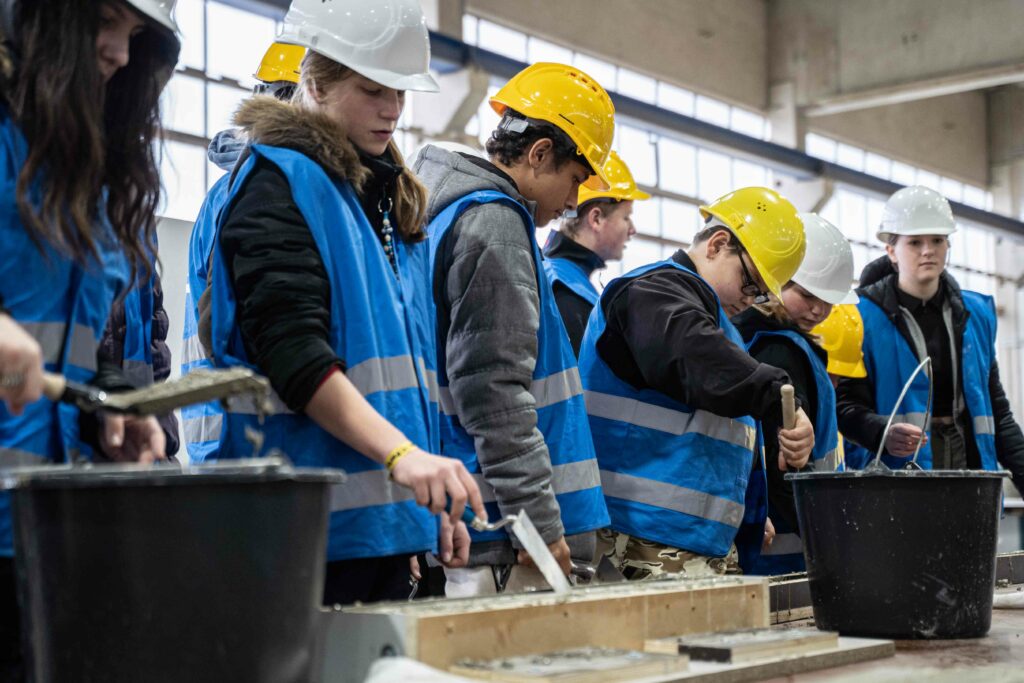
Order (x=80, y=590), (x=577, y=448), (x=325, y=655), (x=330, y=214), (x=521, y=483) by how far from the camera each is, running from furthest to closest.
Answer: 1. (x=577, y=448)
2. (x=521, y=483)
3. (x=330, y=214)
4. (x=325, y=655)
5. (x=80, y=590)

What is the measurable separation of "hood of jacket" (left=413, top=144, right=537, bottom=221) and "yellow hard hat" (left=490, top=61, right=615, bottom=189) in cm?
24

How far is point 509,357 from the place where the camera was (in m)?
2.76

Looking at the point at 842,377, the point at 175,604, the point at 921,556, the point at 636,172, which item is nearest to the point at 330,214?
the point at 175,604

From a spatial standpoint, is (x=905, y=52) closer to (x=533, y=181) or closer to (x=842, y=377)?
(x=842, y=377)

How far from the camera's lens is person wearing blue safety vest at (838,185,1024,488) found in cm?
511

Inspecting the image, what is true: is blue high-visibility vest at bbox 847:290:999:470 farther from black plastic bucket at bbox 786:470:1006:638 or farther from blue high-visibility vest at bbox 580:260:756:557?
black plastic bucket at bbox 786:470:1006:638

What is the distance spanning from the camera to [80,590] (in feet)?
4.80

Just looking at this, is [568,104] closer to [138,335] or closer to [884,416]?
[138,335]

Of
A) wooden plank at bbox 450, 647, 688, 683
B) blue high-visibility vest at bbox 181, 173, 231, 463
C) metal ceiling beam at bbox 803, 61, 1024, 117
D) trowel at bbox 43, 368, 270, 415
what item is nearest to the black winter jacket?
blue high-visibility vest at bbox 181, 173, 231, 463

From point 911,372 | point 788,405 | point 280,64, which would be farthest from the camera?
point 911,372

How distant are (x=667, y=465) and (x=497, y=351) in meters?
0.78

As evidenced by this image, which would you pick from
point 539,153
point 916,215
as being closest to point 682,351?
point 539,153

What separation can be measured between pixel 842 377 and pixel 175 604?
13.4 feet

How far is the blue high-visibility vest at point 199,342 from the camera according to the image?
7.75ft
